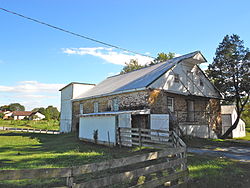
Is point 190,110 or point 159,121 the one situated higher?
point 190,110

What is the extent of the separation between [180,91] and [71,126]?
16.0m

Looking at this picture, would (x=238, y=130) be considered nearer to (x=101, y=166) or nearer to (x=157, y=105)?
(x=157, y=105)

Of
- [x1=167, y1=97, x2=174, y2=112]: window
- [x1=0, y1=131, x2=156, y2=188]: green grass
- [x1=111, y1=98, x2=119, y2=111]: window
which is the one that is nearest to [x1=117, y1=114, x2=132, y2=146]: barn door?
[x1=0, y1=131, x2=156, y2=188]: green grass

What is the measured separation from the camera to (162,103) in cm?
1709

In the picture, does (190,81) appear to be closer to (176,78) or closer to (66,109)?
(176,78)

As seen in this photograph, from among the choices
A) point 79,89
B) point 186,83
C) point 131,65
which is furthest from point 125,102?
point 131,65

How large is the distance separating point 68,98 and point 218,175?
2529 cm

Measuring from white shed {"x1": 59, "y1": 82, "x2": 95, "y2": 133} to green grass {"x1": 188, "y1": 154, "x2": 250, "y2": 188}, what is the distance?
22206 mm

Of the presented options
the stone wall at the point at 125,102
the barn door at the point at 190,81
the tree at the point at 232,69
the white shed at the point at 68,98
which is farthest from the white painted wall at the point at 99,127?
the tree at the point at 232,69

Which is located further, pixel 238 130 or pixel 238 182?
pixel 238 130

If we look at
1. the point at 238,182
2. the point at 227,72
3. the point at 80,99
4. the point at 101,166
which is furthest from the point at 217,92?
the point at 101,166

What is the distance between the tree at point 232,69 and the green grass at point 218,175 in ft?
46.4

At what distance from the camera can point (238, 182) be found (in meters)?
6.09

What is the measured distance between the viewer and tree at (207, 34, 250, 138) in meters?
19.9
